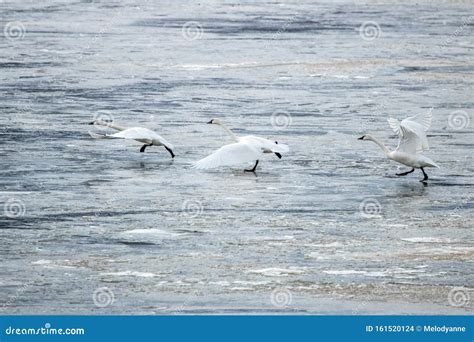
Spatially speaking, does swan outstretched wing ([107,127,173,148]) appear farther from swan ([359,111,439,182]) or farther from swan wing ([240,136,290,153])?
swan ([359,111,439,182])

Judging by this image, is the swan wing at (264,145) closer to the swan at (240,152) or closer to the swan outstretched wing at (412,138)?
the swan at (240,152)

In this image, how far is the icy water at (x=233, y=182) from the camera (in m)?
14.0

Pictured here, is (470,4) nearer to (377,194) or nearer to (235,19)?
(235,19)

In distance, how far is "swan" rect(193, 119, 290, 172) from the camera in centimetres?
1938

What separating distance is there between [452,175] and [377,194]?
6.15 ft

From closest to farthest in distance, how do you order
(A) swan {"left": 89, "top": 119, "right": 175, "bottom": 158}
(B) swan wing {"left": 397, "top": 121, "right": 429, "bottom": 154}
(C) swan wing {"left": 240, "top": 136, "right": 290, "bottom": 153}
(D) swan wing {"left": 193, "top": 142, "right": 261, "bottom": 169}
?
1. (B) swan wing {"left": 397, "top": 121, "right": 429, "bottom": 154}
2. (D) swan wing {"left": 193, "top": 142, "right": 261, "bottom": 169}
3. (C) swan wing {"left": 240, "top": 136, "right": 290, "bottom": 153}
4. (A) swan {"left": 89, "top": 119, "right": 175, "bottom": 158}

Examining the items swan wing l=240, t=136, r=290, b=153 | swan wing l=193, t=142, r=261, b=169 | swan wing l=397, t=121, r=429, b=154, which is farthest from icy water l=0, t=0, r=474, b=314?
swan wing l=397, t=121, r=429, b=154

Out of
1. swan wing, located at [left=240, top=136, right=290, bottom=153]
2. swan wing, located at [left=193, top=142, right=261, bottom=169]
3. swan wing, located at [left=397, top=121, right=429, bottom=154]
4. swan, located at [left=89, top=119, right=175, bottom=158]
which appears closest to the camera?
swan wing, located at [left=397, top=121, right=429, bottom=154]

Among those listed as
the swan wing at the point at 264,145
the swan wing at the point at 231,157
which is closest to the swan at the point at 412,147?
the swan wing at the point at 264,145

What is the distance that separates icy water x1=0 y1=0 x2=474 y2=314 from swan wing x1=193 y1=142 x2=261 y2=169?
278mm

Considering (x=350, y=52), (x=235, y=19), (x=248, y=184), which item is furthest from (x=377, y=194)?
(x=235, y=19)

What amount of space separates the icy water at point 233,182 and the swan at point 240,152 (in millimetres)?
287

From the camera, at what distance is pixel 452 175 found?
65.5ft

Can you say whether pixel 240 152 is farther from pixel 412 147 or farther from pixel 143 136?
pixel 412 147
